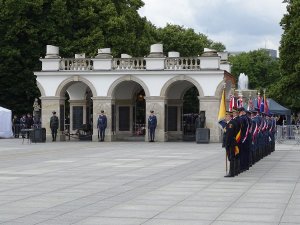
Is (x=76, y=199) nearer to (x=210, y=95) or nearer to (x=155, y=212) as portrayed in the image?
(x=155, y=212)

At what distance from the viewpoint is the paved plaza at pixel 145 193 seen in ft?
39.1

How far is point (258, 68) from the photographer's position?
101 metres

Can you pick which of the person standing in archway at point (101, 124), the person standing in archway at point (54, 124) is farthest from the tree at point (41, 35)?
the person standing in archway at point (101, 124)

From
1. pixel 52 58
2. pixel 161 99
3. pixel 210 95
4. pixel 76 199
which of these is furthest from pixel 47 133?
pixel 76 199

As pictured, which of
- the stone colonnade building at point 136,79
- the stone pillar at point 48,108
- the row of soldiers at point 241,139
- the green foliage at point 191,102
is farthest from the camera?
the green foliage at point 191,102

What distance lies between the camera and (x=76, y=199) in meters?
14.3

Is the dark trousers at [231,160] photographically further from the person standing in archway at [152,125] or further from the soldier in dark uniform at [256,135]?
the person standing in archway at [152,125]

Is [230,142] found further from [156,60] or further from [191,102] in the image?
[191,102]

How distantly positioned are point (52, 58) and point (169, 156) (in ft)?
58.4

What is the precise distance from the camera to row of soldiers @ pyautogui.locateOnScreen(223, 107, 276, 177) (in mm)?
19453

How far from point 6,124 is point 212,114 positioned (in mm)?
15500

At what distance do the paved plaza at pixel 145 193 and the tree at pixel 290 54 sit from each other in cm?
2535

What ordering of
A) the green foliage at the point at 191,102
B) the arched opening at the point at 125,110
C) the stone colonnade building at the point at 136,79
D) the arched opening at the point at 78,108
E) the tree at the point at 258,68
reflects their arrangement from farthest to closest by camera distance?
the tree at the point at 258,68 → the green foliage at the point at 191,102 → the arched opening at the point at 78,108 → the arched opening at the point at 125,110 → the stone colonnade building at the point at 136,79

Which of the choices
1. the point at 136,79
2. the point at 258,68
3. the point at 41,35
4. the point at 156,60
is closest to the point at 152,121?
the point at 136,79
